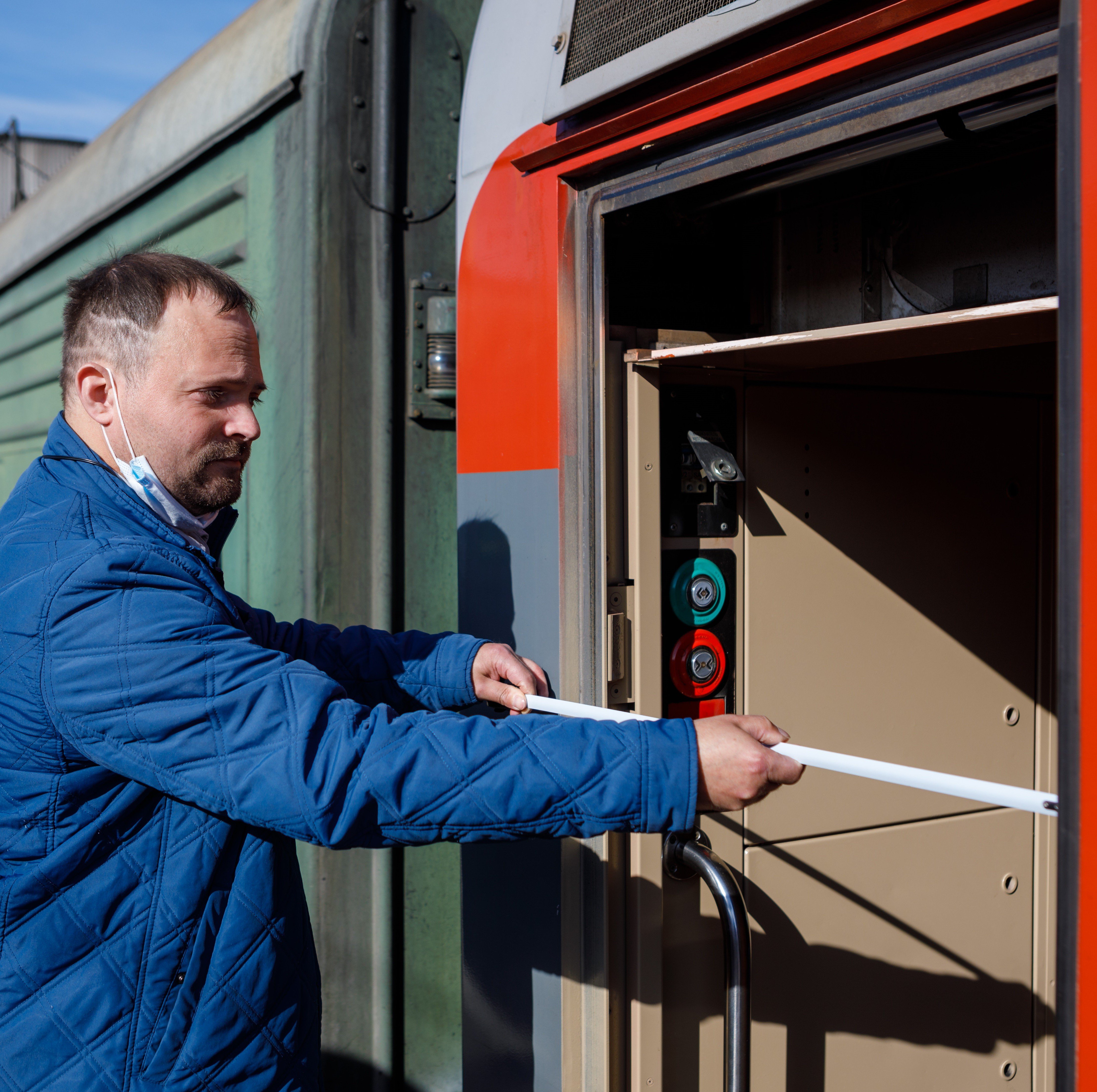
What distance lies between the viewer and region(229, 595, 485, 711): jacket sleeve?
6.08 ft

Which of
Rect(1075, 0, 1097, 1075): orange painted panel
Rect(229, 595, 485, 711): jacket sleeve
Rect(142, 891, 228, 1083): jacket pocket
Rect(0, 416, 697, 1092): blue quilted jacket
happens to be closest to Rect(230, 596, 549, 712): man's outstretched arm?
Rect(229, 595, 485, 711): jacket sleeve

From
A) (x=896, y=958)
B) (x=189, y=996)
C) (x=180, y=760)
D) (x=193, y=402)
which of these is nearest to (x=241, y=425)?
(x=193, y=402)

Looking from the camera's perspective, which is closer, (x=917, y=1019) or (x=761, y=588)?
(x=761, y=588)

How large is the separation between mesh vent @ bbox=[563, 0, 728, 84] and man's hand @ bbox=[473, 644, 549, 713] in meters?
0.91

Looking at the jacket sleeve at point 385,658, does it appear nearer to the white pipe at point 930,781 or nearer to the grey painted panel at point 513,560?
the grey painted panel at point 513,560

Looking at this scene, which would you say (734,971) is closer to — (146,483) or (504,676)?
(504,676)

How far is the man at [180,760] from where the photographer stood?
124 centimetres

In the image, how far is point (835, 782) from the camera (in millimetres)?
1993

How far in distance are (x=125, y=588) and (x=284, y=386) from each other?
1.41 metres

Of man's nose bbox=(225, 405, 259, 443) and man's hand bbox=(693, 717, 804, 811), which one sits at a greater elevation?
man's nose bbox=(225, 405, 259, 443)

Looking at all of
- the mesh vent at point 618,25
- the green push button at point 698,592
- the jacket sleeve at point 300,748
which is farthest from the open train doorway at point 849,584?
the jacket sleeve at point 300,748

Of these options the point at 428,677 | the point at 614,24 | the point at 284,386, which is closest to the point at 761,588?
the point at 428,677

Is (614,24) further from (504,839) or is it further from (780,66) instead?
(504,839)

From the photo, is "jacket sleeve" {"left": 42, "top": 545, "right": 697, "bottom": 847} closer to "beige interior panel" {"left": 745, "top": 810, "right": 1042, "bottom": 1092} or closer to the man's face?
the man's face
